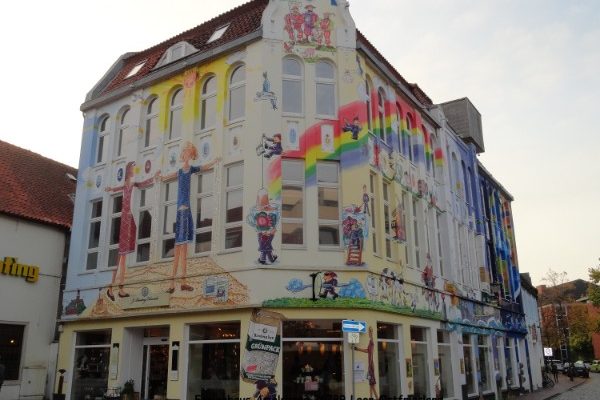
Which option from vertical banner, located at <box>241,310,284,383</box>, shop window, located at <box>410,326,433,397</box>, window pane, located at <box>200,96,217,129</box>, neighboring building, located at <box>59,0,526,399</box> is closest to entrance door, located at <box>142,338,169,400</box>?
neighboring building, located at <box>59,0,526,399</box>

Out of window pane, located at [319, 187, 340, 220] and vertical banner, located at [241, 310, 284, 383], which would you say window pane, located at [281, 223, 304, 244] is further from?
vertical banner, located at [241, 310, 284, 383]

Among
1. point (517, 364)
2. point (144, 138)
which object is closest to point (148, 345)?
point (144, 138)

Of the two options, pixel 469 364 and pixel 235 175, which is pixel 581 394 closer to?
pixel 469 364

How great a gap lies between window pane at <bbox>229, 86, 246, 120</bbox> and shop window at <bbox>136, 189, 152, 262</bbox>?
3.80 meters

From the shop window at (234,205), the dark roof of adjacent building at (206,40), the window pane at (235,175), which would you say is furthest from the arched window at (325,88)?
the shop window at (234,205)

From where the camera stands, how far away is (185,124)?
55.8 ft

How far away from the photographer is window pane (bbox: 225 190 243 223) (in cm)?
1514

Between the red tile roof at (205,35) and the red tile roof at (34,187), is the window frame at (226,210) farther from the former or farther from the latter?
the red tile roof at (34,187)

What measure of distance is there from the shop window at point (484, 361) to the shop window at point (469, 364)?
112 centimetres

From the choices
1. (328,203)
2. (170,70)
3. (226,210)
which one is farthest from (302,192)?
(170,70)

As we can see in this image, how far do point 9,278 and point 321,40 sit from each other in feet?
41.6

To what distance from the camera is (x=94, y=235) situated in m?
18.7

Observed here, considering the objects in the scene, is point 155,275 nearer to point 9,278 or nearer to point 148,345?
point 148,345

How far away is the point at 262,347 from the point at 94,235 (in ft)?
27.5
